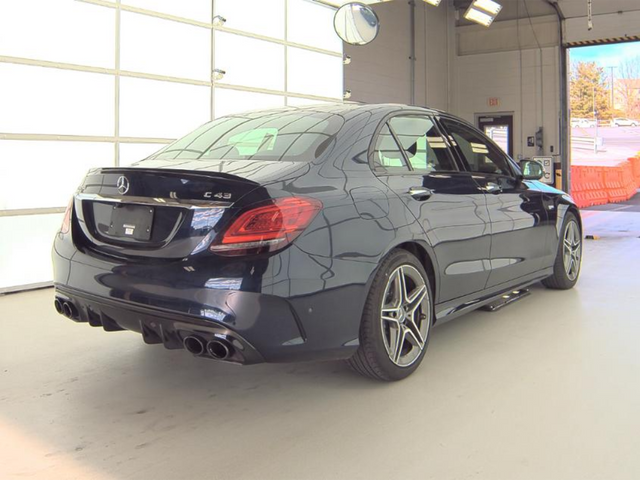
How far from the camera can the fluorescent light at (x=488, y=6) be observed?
1128 centimetres

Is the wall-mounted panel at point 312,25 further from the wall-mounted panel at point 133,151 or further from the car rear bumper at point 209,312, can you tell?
the car rear bumper at point 209,312

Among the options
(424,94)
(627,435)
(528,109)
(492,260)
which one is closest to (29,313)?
(492,260)

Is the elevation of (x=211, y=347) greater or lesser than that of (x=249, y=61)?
lesser

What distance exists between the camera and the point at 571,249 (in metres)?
4.94

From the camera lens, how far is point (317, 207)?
2422 mm

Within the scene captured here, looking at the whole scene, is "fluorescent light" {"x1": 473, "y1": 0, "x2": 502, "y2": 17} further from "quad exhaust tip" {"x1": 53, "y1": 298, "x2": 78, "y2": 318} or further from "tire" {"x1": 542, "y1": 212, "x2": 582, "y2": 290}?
"quad exhaust tip" {"x1": 53, "y1": 298, "x2": 78, "y2": 318}

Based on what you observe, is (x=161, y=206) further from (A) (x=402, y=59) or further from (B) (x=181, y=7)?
(A) (x=402, y=59)

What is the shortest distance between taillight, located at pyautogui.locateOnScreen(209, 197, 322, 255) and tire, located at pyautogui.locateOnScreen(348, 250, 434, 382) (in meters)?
0.55

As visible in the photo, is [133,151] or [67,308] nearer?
[67,308]

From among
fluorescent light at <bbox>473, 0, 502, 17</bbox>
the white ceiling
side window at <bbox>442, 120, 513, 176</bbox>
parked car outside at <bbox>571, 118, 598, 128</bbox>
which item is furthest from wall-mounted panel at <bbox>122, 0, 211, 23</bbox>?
parked car outside at <bbox>571, 118, 598, 128</bbox>

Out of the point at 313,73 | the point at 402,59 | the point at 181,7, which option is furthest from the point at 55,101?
the point at 402,59

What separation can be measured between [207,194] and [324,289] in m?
0.58

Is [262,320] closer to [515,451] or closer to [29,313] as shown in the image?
[515,451]

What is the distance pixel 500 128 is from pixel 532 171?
13038mm
